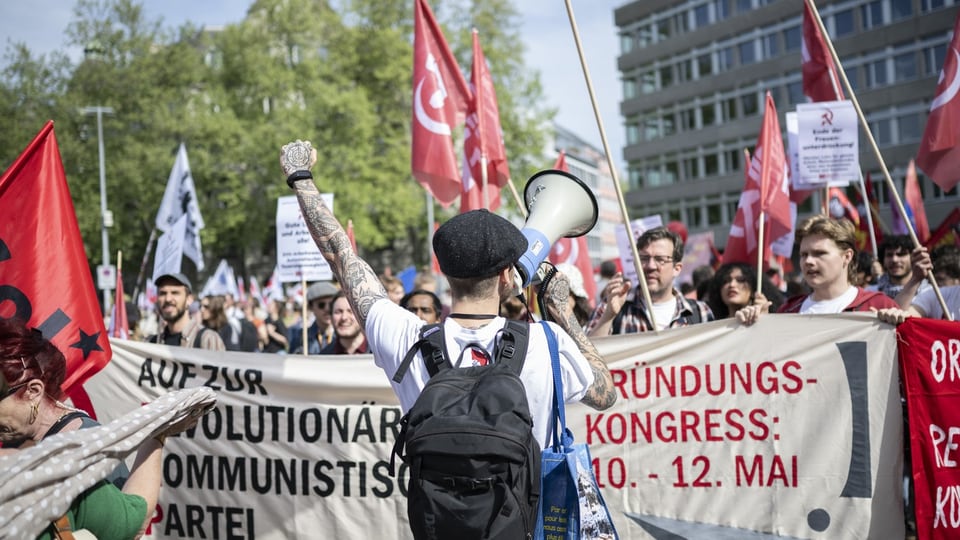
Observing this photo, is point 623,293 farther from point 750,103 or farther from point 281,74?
point 750,103

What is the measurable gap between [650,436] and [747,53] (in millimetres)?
47594

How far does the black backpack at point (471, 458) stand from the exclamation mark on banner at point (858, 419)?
2.80 metres

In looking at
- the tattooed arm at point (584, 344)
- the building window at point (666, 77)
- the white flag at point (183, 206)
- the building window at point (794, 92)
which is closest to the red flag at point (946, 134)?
the tattooed arm at point (584, 344)

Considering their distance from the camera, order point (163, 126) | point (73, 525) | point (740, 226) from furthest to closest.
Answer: point (163, 126) < point (740, 226) < point (73, 525)

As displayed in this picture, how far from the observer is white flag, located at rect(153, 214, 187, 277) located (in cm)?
905

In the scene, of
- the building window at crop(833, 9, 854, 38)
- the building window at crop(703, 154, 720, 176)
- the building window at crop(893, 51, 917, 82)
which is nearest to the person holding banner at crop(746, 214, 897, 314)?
the building window at crop(893, 51, 917, 82)

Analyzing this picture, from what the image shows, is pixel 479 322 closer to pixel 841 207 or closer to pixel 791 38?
pixel 841 207

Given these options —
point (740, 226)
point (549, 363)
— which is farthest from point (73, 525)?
point (740, 226)

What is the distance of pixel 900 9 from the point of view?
41281 millimetres

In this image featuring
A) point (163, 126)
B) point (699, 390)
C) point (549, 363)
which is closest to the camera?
point (549, 363)

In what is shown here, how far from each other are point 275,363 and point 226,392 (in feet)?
1.04

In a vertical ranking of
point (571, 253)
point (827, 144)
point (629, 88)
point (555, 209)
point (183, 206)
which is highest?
point (629, 88)

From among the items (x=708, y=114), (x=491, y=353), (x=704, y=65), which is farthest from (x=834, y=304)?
(x=704, y=65)

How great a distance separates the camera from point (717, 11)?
50.9m
